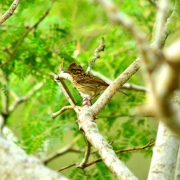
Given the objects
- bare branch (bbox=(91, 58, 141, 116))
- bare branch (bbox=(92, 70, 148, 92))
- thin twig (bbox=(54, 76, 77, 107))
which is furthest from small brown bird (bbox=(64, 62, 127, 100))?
bare branch (bbox=(91, 58, 141, 116))

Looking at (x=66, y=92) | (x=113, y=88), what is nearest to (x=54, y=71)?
(x=66, y=92)

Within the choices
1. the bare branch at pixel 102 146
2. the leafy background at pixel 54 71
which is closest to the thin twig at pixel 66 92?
the bare branch at pixel 102 146

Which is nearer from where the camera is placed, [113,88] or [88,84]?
[113,88]

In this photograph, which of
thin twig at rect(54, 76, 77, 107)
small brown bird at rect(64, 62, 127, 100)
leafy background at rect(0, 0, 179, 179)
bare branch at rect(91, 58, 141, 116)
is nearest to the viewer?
bare branch at rect(91, 58, 141, 116)

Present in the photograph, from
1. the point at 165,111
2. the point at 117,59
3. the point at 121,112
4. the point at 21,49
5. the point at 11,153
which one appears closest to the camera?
the point at 165,111

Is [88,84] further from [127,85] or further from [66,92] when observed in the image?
[66,92]

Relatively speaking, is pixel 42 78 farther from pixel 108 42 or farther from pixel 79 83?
pixel 108 42

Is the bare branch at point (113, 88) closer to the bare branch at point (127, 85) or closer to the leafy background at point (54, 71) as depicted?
the leafy background at point (54, 71)

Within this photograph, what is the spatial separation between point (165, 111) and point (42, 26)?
292 cm

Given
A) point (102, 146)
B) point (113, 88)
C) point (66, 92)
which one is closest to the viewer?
point (102, 146)

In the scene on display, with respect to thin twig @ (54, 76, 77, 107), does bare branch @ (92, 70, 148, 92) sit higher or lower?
higher

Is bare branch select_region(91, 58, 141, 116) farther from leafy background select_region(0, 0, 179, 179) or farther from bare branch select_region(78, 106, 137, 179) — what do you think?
leafy background select_region(0, 0, 179, 179)

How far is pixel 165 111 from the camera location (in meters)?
0.93

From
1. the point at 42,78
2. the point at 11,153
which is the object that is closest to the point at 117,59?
the point at 42,78
